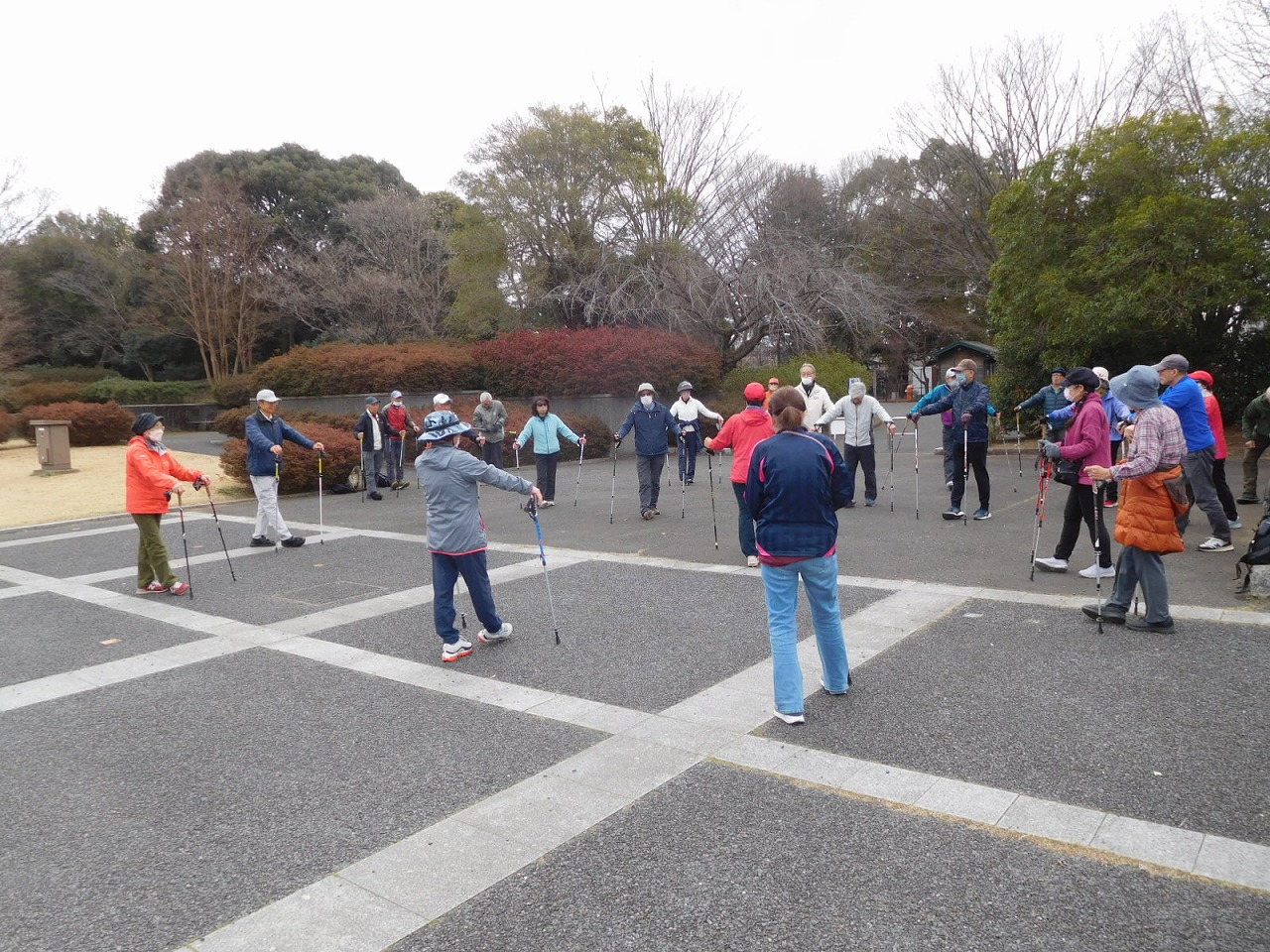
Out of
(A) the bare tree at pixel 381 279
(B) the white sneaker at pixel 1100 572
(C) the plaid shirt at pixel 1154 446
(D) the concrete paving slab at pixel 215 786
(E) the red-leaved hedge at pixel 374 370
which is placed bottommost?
(D) the concrete paving slab at pixel 215 786

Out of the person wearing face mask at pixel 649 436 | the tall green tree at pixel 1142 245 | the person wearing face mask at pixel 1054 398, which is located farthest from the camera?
the tall green tree at pixel 1142 245

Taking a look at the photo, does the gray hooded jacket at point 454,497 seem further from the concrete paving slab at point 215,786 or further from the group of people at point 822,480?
the concrete paving slab at point 215,786

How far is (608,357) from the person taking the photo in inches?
986

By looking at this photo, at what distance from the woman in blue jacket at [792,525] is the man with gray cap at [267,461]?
→ 7614 mm

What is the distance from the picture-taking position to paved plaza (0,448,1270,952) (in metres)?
3.16

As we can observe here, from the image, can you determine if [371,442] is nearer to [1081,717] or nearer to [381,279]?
[1081,717]

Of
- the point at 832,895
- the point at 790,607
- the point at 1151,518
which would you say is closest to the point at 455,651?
the point at 790,607

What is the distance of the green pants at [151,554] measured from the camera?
28.7ft

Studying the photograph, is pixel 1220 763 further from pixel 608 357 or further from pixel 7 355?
pixel 7 355

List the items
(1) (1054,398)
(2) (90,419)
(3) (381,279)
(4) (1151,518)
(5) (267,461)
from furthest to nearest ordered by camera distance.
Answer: (3) (381,279)
(2) (90,419)
(1) (1054,398)
(5) (267,461)
(4) (1151,518)

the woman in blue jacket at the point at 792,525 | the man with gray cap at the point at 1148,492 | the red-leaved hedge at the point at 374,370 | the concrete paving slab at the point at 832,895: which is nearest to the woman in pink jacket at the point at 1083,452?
the man with gray cap at the point at 1148,492

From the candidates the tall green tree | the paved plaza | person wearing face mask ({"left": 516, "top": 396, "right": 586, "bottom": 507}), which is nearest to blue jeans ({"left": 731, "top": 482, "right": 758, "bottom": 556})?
the paved plaza

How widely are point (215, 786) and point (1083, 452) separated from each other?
22.8ft

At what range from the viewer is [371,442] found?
15.8 m
